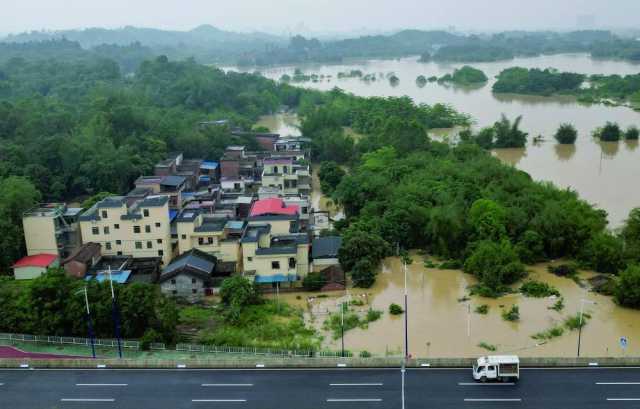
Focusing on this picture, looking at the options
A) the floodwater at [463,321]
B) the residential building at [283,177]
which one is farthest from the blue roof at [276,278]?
the residential building at [283,177]

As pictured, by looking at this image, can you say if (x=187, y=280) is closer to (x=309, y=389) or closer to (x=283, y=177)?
(x=309, y=389)

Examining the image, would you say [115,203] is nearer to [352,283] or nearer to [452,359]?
[352,283]

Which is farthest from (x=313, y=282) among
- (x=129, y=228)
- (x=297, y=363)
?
(x=129, y=228)

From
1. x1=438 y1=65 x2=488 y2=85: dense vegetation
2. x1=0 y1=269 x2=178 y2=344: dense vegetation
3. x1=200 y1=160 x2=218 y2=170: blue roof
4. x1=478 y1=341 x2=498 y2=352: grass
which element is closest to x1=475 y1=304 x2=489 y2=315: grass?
x1=478 y1=341 x2=498 y2=352: grass

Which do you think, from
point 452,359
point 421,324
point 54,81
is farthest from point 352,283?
point 54,81

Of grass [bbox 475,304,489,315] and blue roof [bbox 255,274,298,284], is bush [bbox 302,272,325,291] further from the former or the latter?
grass [bbox 475,304,489,315]

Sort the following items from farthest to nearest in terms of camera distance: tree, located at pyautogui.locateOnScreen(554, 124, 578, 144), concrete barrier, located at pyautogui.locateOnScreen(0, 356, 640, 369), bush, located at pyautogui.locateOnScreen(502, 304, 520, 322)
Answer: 1. tree, located at pyautogui.locateOnScreen(554, 124, 578, 144)
2. bush, located at pyautogui.locateOnScreen(502, 304, 520, 322)
3. concrete barrier, located at pyautogui.locateOnScreen(0, 356, 640, 369)
